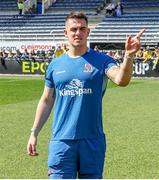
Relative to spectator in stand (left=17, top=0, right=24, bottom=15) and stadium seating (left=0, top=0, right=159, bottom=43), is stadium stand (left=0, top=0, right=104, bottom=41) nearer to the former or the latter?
stadium seating (left=0, top=0, right=159, bottom=43)

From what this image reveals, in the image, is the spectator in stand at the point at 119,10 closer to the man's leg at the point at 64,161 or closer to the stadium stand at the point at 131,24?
the stadium stand at the point at 131,24

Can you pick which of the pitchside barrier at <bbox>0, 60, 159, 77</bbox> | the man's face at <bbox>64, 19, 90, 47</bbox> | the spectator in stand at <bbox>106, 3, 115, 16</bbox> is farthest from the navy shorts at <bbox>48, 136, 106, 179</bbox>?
the spectator in stand at <bbox>106, 3, 115, 16</bbox>

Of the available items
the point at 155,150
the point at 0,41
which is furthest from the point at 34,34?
the point at 155,150

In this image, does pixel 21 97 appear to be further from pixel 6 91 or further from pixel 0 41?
pixel 0 41

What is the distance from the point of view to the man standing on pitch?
15.7ft

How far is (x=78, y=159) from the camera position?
486cm

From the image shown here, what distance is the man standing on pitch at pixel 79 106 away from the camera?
4.78 meters

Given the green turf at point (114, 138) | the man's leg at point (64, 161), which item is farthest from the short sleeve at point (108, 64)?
the green turf at point (114, 138)

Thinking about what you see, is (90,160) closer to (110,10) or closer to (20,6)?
(110,10)

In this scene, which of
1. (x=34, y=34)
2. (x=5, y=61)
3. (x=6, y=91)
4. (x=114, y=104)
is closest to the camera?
(x=114, y=104)

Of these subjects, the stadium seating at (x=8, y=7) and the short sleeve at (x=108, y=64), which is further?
the stadium seating at (x=8, y=7)

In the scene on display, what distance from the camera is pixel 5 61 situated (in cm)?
3591

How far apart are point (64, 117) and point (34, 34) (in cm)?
3976

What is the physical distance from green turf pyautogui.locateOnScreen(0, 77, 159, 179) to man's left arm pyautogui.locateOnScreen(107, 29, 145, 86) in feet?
9.95
